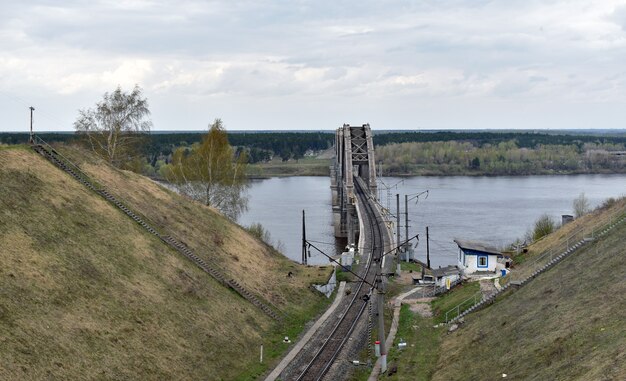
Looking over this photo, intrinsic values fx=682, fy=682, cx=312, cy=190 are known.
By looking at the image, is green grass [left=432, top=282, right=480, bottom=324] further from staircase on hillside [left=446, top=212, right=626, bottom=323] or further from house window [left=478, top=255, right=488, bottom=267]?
house window [left=478, top=255, right=488, bottom=267]

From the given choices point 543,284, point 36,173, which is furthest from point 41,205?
point 543,284

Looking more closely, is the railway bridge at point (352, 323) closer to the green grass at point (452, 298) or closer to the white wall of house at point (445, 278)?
the green grass at point (452, 298)

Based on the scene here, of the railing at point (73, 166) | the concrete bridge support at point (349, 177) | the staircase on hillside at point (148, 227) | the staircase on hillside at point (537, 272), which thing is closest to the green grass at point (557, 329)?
the staircase on hillside at point (537, 272)

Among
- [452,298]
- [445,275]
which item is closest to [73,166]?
[452,298]

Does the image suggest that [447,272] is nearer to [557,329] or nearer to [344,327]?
[344,327]

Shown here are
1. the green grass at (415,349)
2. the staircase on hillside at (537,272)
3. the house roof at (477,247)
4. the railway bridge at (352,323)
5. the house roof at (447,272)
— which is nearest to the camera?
the green grass at (415,349)

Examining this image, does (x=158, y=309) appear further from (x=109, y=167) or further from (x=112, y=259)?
(x=109, y=167)

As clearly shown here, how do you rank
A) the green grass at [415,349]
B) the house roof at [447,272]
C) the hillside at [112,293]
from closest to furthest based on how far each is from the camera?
the hillside at [112,293] < the green grass at [415,349] < the house roof at [447,272]
